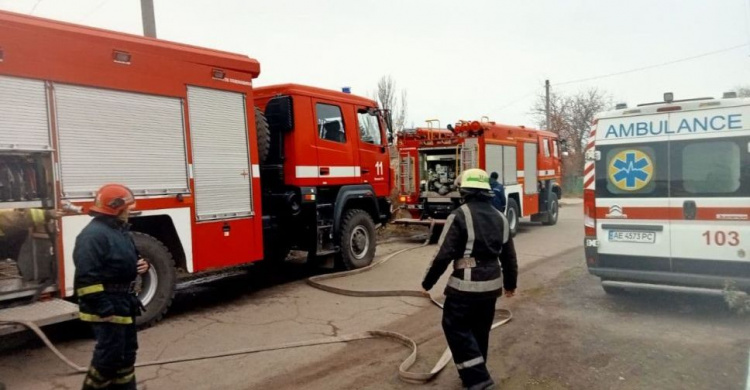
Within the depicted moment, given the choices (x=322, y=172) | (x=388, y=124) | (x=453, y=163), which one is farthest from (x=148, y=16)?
(x=453, y=163)

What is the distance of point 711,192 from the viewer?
5.79 meters

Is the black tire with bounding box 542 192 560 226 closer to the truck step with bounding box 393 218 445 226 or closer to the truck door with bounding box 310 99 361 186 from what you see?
the truck step with bounding box 393 218 445 226

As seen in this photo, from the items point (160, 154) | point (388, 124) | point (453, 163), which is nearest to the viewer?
point (160, 154)

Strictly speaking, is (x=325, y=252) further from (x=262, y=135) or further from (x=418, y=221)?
(x=418, y=221)

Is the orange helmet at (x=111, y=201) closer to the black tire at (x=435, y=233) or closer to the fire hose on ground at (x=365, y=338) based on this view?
the fire hose on ground at (x=365, y=338)

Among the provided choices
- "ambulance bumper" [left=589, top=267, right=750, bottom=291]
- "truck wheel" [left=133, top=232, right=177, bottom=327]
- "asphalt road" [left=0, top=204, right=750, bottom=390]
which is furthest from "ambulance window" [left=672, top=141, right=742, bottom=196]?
"truck wheel" [left=133, top=232, right=177, bottom=327]

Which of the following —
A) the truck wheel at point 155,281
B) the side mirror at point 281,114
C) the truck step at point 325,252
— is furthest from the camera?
the truck step at point 325,252

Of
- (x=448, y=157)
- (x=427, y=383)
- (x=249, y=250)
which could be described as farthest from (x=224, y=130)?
(x=448, y=157)

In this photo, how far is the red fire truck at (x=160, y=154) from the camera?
506cm

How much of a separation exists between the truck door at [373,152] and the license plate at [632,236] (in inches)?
167

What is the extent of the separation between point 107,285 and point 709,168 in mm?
5803

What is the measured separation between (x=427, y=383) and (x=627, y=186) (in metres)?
3.57

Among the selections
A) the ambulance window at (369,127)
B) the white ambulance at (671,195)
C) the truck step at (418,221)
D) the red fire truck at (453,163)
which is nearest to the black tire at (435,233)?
the red fire truck at (453,163)

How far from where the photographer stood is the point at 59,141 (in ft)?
17.1
